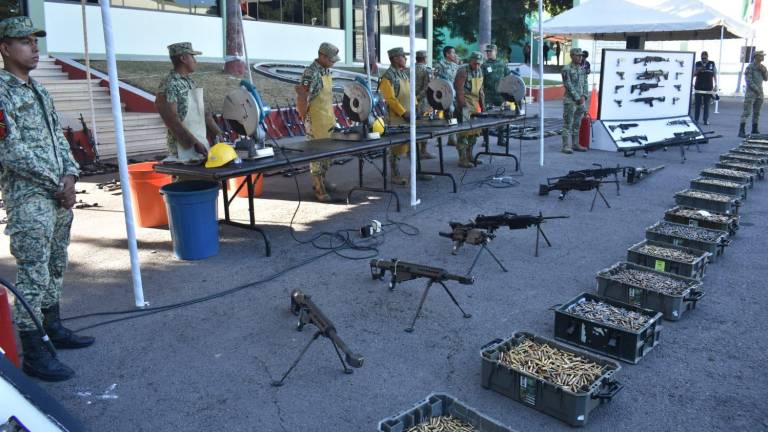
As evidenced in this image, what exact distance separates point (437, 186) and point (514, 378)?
575 cm

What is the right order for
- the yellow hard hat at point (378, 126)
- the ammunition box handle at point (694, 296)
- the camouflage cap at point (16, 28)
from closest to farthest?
1. the camouflage cap at point (16, 28)
2. the ammunition box handle at point (694, 296)
3. the yellow hard hat at point (378, 126)

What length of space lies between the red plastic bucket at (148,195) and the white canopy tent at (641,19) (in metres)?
11.0

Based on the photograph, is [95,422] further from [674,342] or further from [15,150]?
[674,342]

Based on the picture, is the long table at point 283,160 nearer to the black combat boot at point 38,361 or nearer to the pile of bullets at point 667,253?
the black combat boot at point 38,361

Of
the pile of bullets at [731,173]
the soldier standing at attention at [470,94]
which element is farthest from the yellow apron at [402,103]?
the pile of bullets at [731,173]

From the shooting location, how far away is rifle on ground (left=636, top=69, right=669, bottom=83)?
42.1 ft

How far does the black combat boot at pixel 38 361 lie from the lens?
3.52m

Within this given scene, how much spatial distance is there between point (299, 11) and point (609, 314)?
22006mm

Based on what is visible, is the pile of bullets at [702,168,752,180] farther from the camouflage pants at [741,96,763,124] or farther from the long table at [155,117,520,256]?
the camouflage pants at [741,96,763,124]

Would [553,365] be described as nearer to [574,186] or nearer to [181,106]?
[181,106]

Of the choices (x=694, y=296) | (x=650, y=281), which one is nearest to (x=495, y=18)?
(x=650, y=281)

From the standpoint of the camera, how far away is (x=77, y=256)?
5.84m

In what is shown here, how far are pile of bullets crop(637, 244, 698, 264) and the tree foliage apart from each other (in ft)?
109

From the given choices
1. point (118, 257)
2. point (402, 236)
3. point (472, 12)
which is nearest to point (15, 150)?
point (118, 257)
